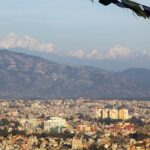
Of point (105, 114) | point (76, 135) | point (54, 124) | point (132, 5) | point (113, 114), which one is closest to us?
point (132, 5)

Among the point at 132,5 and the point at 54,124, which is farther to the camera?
the point at 54,124

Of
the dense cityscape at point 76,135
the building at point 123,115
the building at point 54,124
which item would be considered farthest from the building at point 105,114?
the building at point 54,124

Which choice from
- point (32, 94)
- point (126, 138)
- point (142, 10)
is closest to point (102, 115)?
point (126, 138)

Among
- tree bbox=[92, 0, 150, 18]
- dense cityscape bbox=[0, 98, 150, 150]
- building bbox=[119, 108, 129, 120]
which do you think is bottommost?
dense cityscape bbox=[0, 98, 150, 150]

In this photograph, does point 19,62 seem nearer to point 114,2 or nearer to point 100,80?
point 100,80

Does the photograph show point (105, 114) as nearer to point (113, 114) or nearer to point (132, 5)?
point (113, 114)

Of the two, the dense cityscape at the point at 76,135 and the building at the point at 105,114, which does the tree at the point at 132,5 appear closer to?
the dense cityscape at the point at 76,135

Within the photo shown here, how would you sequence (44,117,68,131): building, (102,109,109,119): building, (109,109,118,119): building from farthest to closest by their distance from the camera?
(102,109,109,119): building → (109,109,118,119): building → (44,117,68,131): building

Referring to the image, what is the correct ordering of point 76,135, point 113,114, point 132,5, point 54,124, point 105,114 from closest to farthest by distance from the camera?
point 132,5, point 76,135, point 54,124, point 113,114, point 105,114

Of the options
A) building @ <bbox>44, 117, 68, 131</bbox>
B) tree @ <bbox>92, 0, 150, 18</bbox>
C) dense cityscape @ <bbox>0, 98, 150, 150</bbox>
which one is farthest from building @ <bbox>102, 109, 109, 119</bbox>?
tree @ <bbox>92, 0, 150, 18</bbox>

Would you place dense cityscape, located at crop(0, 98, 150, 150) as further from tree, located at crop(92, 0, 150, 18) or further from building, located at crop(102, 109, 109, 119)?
tree, located at crop(92, 0, 150, 18)

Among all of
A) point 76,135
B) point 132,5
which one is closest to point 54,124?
point 76,135
